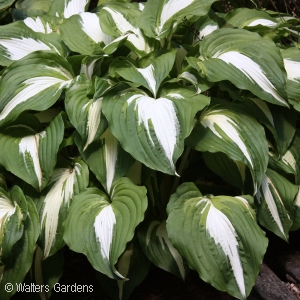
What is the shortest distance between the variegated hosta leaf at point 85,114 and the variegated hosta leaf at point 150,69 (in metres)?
0.12

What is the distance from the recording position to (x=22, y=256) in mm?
1319

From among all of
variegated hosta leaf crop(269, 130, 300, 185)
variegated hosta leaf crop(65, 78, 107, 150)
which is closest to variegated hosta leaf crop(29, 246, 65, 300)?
variegated hosta leaf crop(65, 78, 107, 150)

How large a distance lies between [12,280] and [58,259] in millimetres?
172

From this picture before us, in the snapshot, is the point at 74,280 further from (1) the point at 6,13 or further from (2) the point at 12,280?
(1) the point at 6,13

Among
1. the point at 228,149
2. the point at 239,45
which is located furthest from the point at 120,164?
the point at 239,45

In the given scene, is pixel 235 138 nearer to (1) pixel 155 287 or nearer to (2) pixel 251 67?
(2) pixel 251 67

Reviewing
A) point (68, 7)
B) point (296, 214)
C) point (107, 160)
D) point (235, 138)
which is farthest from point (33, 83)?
point (296, 214)

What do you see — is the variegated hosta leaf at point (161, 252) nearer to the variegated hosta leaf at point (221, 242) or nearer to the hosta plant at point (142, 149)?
the hosta plant at point (142, 149)

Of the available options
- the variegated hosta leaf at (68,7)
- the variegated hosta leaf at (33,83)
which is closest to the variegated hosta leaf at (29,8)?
the variegated hosta leaf at (68,7)

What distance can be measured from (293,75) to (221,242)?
73 cm

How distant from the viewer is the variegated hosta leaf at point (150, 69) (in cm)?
137

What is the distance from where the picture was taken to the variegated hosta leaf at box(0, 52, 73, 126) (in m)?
1.41

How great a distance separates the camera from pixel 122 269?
144 cm

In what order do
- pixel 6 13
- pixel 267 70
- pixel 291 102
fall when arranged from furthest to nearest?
1. pixel 6 13
2. pixel 291 102
3. pixel 267 70
